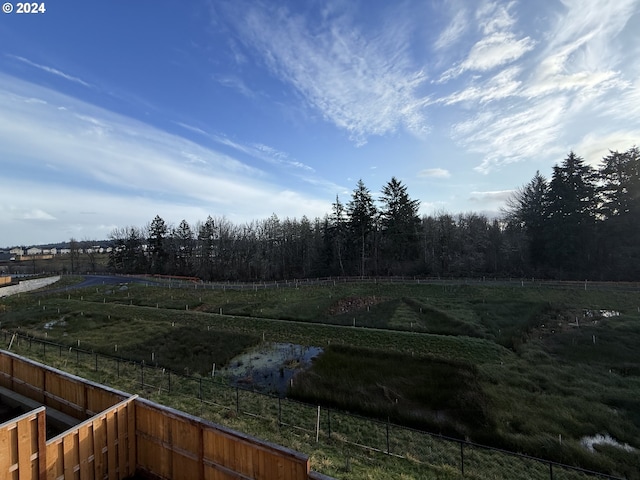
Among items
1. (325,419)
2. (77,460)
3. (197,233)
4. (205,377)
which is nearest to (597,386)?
(325,419)

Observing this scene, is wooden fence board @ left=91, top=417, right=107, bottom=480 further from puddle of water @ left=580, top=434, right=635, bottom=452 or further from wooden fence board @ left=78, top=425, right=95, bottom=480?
puddle of water @ left=580, top=434, right=635, bottom=452

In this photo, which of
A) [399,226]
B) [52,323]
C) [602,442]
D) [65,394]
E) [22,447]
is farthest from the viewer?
[399,226]

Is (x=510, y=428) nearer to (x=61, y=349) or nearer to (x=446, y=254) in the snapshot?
(x=61, y=349)

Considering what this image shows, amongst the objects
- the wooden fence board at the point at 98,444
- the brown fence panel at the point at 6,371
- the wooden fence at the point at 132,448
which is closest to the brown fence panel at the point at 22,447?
the wooden fence at the point at 132,448

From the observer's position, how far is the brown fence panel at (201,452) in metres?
5.79

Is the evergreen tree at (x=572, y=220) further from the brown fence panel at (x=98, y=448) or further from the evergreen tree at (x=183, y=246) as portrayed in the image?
the evergreen tree at (x=183, y=246)

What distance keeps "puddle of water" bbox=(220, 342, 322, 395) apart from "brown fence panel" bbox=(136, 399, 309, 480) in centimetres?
852

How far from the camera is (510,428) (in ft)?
39.4

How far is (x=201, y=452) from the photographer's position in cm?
683

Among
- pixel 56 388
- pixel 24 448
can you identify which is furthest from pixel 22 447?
pixel 56 388

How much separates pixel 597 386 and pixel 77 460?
20.4 meters

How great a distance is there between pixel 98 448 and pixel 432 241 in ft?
185

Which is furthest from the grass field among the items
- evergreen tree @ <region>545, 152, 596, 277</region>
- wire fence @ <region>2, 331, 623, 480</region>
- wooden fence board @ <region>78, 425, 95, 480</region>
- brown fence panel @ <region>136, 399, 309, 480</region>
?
evergreen tree @ <region>545, 152, 596, 277</region>

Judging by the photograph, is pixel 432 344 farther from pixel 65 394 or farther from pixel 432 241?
pixel 432 241
